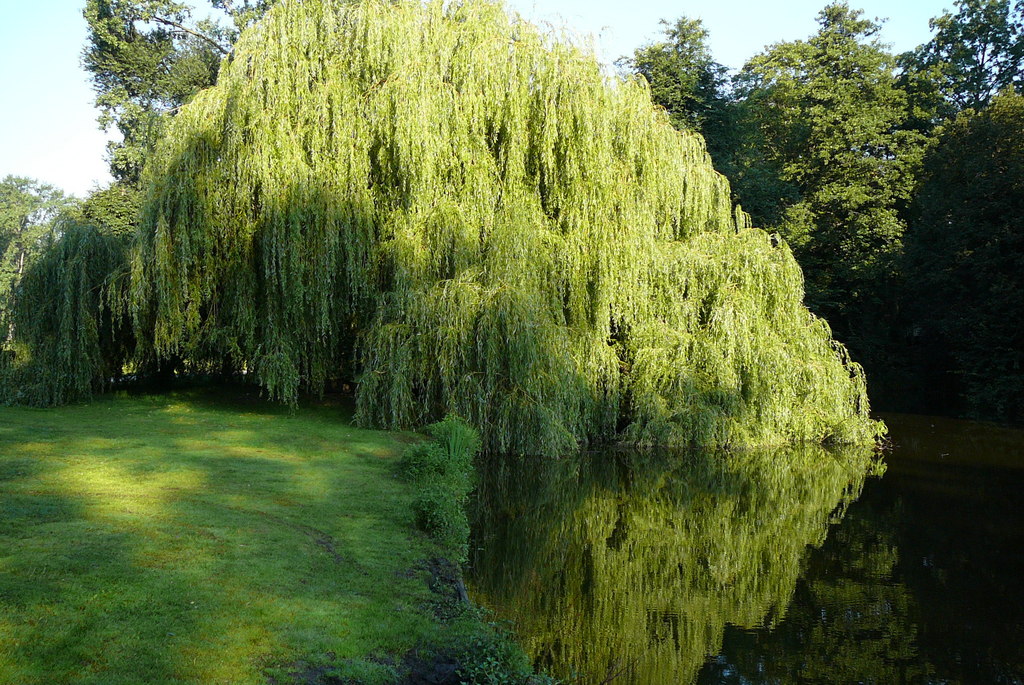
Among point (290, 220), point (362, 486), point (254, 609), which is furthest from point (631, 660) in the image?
point (290, 220)

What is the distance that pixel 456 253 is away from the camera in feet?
45.8


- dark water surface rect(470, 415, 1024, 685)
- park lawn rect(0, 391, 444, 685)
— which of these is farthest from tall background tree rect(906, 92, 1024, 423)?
park lawn rect(0, 391, 444, 685)

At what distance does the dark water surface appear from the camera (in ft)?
20.6

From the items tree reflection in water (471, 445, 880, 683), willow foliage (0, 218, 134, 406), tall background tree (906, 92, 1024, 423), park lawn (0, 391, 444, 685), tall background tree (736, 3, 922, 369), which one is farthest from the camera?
tall background tree (736, 3, 922, 369)

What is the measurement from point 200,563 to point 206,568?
12 centimetres

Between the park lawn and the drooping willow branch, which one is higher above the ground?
the drooping willow branch

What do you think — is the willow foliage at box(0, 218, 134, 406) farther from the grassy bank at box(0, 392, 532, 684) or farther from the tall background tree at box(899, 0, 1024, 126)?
the tall background tree at box(899, 0, 1024, 126)

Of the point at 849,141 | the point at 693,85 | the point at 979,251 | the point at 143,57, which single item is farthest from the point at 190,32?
the point at 979,251

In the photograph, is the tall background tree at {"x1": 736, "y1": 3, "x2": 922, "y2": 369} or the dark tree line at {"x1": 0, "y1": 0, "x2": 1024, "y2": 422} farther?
the tall background tree at {"x1": 736, "y1": 3, "x2": 922, "y2": 369}

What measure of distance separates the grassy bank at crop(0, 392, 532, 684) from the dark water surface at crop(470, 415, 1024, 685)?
117 centimetres

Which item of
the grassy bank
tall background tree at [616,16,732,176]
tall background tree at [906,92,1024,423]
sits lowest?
the grassy bank

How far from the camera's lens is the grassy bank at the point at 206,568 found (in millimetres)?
4496

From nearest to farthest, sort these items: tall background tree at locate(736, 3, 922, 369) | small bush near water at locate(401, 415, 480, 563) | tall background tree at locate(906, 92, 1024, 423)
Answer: small bush near water at locate(401, 415, 480, 563)
tall background tree at locate(906, 92, 1024, 423)
tall background tree at locate(736, 3, 922, 369)

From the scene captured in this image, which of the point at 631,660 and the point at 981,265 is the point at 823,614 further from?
the point at 981,265
